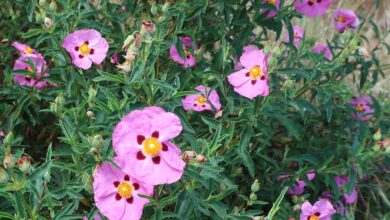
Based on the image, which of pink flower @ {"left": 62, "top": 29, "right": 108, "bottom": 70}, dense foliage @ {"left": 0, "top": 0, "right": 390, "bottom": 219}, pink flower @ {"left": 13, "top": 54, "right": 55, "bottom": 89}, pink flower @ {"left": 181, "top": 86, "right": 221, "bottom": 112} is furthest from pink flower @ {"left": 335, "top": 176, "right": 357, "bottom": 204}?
pink flower @ {"left": 13, "top": 54, "right": 55, "bottom": 89}

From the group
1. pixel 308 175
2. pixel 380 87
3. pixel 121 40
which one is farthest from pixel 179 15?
pixel 380 87

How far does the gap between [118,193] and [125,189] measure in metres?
0.03

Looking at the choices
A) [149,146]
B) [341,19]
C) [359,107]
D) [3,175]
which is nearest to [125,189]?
[149,146]

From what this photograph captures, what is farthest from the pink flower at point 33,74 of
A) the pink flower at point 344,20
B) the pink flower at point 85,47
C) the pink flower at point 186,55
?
the pink flower at point 344,20

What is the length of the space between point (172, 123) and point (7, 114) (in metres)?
1.57

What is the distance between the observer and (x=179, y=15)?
9.52ft

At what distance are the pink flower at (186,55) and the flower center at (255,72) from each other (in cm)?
56

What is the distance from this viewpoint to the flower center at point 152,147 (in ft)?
6.14

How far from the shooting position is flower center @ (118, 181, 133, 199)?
1.95m

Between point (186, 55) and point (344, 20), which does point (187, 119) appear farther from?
point (344, 20)

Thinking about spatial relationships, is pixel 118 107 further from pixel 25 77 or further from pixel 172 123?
pixel 25 77

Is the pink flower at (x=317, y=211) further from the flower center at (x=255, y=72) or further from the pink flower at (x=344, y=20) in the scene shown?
the pink flower at (x=344, y=20)

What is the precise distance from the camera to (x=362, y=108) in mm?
3705

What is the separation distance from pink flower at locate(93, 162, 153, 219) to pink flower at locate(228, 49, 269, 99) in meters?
0.68
